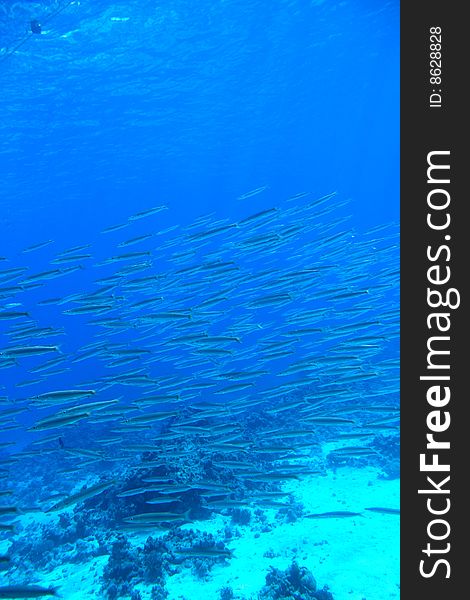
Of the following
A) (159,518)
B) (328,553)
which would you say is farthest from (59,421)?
(328,553)

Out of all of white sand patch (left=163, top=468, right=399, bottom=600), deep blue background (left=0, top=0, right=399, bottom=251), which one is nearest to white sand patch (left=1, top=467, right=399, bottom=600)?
white sand patch (left=163, top=468, right=399, bottom=600)

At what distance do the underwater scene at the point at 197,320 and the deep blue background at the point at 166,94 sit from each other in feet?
0.63

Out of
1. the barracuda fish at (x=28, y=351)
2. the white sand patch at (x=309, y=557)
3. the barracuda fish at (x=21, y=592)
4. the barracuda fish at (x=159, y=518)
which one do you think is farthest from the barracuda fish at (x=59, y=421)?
the white sand patch at (x=309, y=557)

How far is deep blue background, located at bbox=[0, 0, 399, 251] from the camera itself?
21234 mm

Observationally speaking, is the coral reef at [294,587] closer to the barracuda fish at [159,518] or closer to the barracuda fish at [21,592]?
the barracuda fish at [159,518]

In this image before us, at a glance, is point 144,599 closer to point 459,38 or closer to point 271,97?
point 459,38

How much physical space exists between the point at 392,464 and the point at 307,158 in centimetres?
5980

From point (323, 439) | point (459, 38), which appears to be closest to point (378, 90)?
point (323, 439)

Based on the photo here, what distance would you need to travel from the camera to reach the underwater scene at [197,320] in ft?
23.0

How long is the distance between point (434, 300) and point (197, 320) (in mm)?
6511

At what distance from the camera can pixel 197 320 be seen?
8719 mm

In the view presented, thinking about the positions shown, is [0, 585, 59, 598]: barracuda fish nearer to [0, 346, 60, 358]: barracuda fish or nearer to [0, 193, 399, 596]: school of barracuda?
[0, 193, 399, 596]: school of barracuda

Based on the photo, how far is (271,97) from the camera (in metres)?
35.2

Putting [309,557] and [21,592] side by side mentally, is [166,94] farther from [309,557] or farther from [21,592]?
[21,592]
